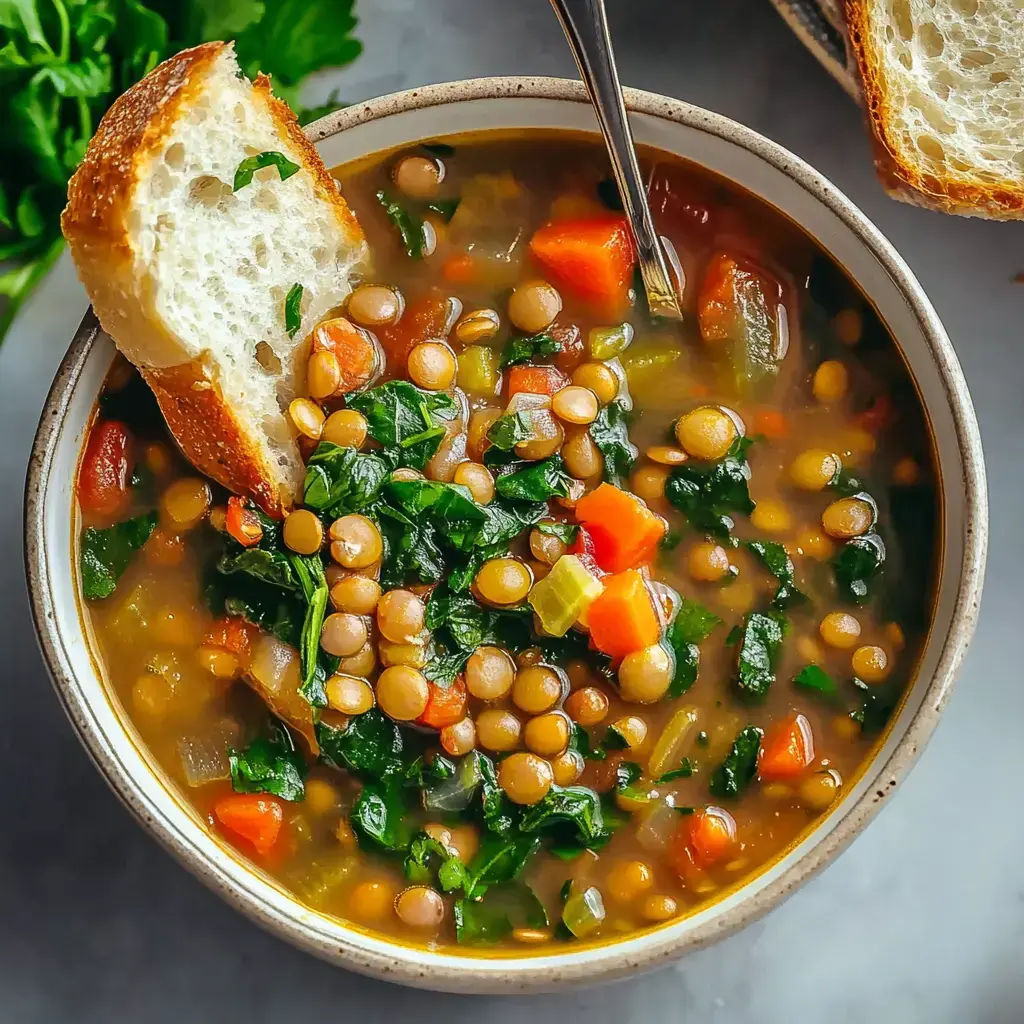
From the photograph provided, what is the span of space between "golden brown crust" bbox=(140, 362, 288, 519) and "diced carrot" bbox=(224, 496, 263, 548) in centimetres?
3

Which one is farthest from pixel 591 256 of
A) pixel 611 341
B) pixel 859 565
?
pixel 859 565

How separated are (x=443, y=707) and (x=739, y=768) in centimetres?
67

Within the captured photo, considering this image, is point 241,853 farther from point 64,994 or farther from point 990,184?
point 990,184

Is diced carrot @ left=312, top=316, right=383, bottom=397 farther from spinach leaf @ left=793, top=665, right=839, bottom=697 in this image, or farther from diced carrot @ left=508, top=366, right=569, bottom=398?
spinach leaf @ left=793, top=665, right=839, bottom=697

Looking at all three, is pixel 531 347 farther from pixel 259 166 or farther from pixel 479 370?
pixel 259 166

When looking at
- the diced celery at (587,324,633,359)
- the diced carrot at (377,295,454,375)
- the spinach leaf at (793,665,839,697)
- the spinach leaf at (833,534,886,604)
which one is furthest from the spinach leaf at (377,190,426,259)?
the spinach leaf at (793,665,839,697)

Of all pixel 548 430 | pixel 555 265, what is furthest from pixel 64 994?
pixel 555 265

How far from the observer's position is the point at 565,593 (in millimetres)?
2654

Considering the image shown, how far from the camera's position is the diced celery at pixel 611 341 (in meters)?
2.78

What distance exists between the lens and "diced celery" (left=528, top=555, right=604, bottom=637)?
265 cm

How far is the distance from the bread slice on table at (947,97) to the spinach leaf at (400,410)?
3.94ft

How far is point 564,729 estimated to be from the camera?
2.69 metres

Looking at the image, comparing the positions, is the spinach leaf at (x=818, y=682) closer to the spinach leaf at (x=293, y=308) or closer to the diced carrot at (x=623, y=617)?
the diced carrot at (x=623, y=617)

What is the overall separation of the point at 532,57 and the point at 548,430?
3.84 ft
